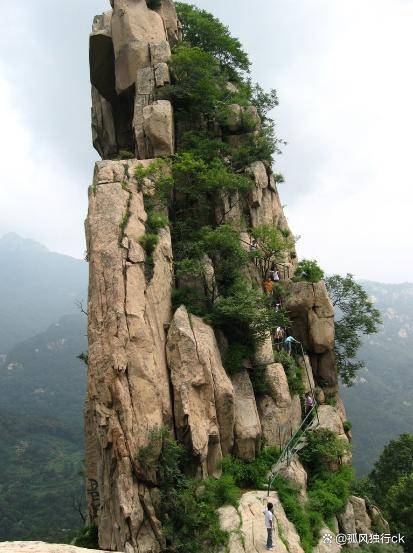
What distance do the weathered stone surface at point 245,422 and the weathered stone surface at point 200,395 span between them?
58cm

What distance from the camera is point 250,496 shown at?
65.7 feet

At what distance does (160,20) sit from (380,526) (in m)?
41.5

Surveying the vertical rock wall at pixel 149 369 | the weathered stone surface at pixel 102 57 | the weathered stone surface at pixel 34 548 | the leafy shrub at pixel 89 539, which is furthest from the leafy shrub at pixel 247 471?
the weathered stone surface at pixel 102 57

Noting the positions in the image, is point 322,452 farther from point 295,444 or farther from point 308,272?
point 308,272

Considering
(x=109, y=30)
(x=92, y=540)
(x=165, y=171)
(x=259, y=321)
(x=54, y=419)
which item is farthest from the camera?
(x=54, y=419)

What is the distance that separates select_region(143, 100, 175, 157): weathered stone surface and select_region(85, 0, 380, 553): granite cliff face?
7cm

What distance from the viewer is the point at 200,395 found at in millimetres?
21547

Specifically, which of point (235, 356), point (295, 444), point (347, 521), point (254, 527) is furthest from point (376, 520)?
point (235, 356)

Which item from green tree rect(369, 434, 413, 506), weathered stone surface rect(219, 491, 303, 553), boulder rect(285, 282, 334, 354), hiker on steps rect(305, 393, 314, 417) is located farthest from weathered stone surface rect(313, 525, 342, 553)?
green tree rect(369, 434, 413, 506)

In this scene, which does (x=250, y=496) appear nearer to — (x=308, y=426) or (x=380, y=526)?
(x=308, y=426)

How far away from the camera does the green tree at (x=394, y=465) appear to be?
44.5 meters

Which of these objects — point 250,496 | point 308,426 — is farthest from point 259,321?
point 250,496

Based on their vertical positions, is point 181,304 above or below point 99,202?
below

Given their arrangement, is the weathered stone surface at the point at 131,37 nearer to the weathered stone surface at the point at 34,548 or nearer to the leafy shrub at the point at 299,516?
the leafy shrub at the point at 299,516
